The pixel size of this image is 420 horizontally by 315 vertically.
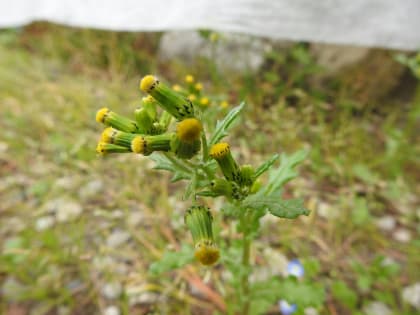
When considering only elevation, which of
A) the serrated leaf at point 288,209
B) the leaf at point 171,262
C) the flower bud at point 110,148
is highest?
the flower bud at point 110,148

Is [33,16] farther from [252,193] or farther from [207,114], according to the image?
[252,193]

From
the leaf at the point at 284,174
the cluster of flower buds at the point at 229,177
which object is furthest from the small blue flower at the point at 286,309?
the cluster of flower buds at the point at 229,177

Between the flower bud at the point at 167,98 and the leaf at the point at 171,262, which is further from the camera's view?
the leaf at the point at 171,262

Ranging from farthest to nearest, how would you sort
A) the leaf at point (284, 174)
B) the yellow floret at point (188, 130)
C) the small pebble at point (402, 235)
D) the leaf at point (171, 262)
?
the small pebble at point (402, 235), the leaf at point (171, 262), the leaf at point (284, 174), the yellow floret at point (188, 130)

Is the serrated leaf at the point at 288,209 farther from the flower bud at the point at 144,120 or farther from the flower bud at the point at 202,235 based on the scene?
the flower bud at the point at 144,120

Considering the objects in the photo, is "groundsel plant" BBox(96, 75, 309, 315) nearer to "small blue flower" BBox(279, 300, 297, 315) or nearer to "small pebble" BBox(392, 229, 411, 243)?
"small blue flower" BBox(279, 300, 297, 315)

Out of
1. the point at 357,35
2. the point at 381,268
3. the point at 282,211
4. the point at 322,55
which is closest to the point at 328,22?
the point at 357,35

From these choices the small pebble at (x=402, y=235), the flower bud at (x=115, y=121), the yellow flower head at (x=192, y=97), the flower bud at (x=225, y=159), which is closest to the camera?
the flower bud at (x=225, y=159)
